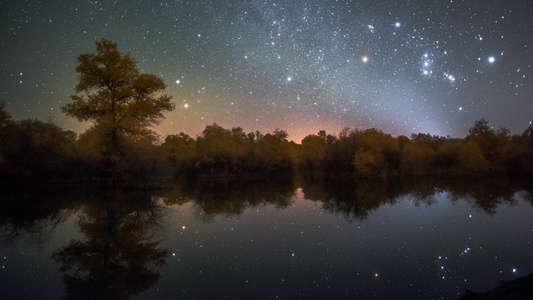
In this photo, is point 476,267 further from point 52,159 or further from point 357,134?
point 357,134

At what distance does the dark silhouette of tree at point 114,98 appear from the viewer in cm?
1892

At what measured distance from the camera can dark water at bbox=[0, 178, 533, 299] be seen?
4.74 m

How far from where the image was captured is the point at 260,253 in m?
6.75

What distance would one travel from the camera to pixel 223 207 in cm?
1391

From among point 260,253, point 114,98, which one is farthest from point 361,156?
point 260,253

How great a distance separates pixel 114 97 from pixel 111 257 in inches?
614

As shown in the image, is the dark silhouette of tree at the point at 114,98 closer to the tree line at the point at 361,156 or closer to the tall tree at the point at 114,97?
the tall tree at the point at 114,97

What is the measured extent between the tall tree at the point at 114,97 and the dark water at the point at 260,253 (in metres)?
7.90

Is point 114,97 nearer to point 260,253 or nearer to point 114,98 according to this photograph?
point 114,98

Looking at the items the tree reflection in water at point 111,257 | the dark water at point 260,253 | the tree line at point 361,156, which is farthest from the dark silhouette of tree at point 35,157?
the tree reflection in water at point 111,257

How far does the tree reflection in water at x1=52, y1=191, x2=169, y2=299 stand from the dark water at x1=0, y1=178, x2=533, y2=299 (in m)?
0.02

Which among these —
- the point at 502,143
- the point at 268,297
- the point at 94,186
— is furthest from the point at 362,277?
the point at 502,143

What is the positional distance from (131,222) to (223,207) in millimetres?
4663

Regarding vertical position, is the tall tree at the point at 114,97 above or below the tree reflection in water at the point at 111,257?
above
